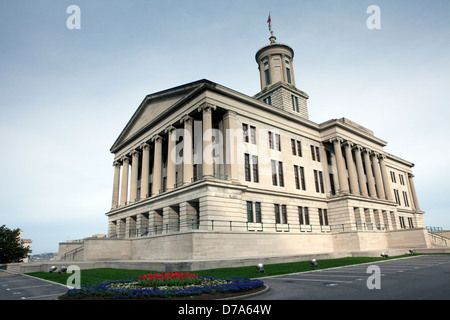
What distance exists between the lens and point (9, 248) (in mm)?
52375

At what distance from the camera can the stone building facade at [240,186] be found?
28562 millimetres

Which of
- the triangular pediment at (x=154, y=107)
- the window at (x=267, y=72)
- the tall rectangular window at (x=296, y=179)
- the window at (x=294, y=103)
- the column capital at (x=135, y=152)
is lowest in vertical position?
the tall rectangular window at (x=296, y=179)

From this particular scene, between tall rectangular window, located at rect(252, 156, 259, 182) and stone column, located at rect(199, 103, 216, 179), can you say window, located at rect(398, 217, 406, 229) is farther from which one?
stone column, located at rect(199, 103, 216, 179)

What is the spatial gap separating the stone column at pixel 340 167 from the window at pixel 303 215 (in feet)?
21.0

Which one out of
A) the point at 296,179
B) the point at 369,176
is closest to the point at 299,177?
the point at 296,179

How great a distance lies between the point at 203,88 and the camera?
32.0 meters

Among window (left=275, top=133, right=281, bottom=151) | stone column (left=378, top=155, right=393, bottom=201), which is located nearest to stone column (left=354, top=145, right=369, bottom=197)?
stone column (left=378, top=155, right=393, bottom=201)

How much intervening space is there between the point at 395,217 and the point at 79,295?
5079 centimetres

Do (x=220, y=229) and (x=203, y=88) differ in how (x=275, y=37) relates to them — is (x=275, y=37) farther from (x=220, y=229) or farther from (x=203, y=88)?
(x=220, y=229)

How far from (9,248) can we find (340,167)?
5852cm

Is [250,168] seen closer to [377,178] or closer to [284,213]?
[284,213]

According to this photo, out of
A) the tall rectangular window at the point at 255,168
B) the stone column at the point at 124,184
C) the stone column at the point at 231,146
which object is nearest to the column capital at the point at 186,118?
the stone column at the point at 231,146

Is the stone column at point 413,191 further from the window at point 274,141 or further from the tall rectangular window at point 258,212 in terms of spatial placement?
the tall rectangular window at point 258,212
